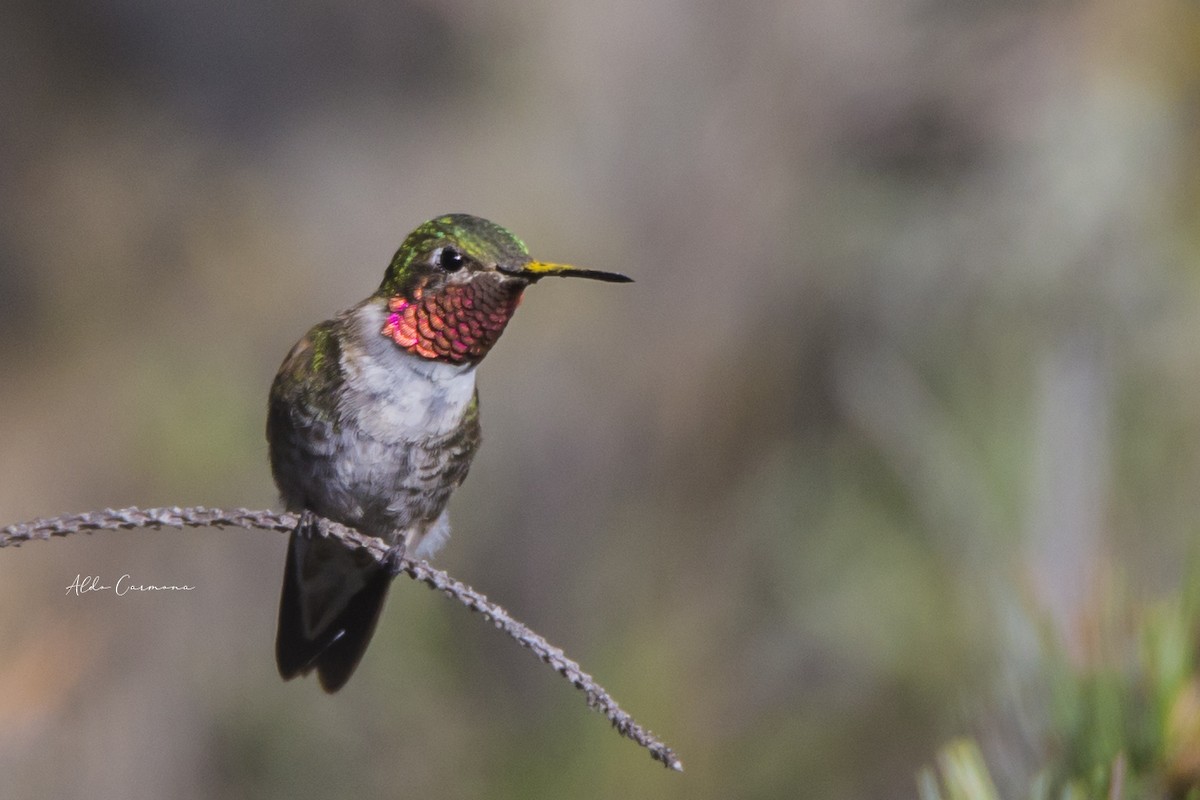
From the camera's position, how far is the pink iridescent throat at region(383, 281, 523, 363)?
1571mm

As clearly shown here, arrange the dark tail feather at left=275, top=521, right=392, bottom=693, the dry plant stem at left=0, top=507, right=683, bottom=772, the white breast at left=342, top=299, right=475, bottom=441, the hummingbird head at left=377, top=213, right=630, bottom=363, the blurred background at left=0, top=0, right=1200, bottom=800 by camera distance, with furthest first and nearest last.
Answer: the blurred background at left=0, top=0, right=1200, bottom=800 < the dark tail feather at left=275, top=521, right=392, bottom=693 < the white breast at left=342, top=299, right=475, bottom=441 < the hummingbird head at left=377, top=213, right=630, bottom=363 < the dry plant stem at left=0, top=507, right=683, bottom=772

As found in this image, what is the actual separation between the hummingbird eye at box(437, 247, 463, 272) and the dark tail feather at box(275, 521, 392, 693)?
0.54 meters

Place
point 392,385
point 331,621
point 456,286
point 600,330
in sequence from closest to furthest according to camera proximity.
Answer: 1. point 456,286
2. point 392,385
3. point 331,621
4. point 600,330

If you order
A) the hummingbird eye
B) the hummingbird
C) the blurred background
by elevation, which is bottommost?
the blurred background

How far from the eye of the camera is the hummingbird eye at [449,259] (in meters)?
1.58

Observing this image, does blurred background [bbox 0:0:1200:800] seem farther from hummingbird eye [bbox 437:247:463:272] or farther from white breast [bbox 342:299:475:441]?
hummingbird eye [bbox 437:247:463:272]

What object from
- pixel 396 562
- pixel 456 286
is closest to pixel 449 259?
pixel 456 286

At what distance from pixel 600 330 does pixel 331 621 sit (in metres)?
3.25

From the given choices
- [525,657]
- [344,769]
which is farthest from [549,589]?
[344,769]

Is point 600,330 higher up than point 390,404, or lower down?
lower down

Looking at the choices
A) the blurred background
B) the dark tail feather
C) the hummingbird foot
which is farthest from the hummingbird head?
the blurred background

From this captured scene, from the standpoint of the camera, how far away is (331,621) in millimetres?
2074

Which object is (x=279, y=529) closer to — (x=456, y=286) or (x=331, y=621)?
(x=456, y=286)

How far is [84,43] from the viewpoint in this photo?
475cm
